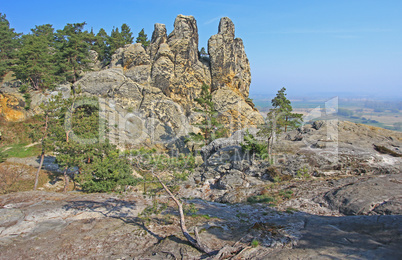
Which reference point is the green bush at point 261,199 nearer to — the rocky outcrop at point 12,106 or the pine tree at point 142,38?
the rocky outcrop at point 12,106

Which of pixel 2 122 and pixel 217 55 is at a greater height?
pixel 217 55

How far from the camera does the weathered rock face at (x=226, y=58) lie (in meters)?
50.8

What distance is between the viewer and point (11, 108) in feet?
127

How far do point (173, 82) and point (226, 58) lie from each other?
1408 centimetres

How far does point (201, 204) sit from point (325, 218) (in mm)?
8459

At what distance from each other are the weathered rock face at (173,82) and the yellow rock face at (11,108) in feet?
34.1

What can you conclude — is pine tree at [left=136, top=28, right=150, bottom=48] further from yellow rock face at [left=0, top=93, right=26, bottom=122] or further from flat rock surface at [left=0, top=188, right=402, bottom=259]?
flat rock surface at [left=0, top=188, right=402, bottom=259]

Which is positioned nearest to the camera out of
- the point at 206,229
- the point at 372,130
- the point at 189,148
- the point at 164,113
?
the point at 206,229

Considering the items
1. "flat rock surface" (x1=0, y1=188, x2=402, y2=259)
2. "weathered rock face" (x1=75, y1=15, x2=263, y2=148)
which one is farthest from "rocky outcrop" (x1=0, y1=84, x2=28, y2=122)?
"flat rock surface" (x1=0, y1=188, x2=402, y2=259)

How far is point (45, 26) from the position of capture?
251 ft

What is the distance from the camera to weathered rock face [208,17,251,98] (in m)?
50.8

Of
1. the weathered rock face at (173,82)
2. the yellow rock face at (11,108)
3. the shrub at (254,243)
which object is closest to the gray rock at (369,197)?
the shrub at (254,243)

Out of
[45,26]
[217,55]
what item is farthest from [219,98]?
[45,26]

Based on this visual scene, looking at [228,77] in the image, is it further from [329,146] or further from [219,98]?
[329,146]
